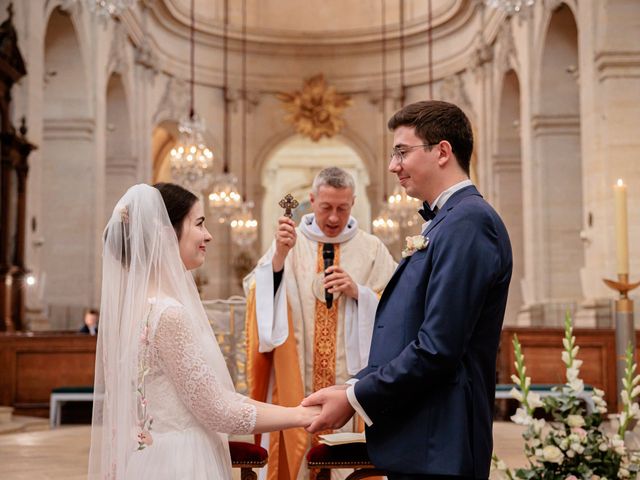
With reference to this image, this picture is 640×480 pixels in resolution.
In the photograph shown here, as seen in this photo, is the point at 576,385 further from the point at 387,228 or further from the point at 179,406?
the point at 387,228

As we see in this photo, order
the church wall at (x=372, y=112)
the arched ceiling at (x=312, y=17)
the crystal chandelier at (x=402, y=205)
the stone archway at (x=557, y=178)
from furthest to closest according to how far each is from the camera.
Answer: the arched ceiling at (x=312, y=17) → the crystal chandelier at (x=402, y=205) → the stone archway at (x=557, y=178) → the church wall at (x=372, y=112)

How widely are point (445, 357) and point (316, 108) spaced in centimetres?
2191

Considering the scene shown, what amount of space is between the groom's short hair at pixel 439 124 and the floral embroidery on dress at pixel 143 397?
110cm

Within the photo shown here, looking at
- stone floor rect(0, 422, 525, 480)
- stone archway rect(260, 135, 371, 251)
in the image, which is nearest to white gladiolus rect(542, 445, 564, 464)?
stone floor rect(0, 422, 525, 480)

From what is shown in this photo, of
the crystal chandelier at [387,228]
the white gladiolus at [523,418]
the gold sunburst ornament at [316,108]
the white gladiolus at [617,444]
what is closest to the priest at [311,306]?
the white gladiolus at [523,418]

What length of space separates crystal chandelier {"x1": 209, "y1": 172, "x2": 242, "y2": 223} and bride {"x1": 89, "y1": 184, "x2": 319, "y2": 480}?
13.9 metres

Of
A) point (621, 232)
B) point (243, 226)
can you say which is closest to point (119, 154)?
point (243, 226)

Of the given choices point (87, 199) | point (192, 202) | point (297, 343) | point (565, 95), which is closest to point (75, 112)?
point (87, 199)

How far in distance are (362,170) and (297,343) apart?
2459cm

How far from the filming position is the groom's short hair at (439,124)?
2.94 m

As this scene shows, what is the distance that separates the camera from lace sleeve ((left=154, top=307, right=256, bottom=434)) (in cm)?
320

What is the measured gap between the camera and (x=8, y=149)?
1209cm

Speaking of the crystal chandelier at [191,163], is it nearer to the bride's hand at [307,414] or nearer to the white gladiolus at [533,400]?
the bride's hand at [307,414]

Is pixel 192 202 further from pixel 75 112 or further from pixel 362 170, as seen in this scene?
pixel 362 170
